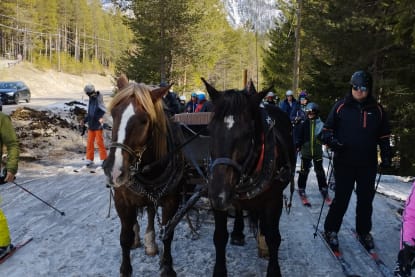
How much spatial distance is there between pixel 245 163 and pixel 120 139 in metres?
1.10

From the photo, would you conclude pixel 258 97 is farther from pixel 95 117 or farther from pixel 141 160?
pixel 95 117

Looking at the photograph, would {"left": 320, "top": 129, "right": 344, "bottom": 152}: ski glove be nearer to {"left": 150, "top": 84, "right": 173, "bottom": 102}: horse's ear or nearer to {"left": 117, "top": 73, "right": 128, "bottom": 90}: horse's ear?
{"left": 150, "top": 84, "right": 173, "bottom": 102}: horse's ear

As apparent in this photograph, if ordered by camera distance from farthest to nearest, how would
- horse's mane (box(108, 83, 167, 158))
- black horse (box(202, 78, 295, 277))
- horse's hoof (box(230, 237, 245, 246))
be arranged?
1. horse's hoof (box(230, 237, 245, 246))
2. horse's mane (box(108, 83, 167, 158))
3. black horse (box(202, 78, 295, 277))

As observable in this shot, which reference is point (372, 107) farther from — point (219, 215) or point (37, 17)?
point (37, 17)

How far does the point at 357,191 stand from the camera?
4512 mm

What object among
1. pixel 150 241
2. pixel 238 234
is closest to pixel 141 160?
pixel 150 241

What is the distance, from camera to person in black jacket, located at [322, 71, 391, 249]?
4230 millimetres

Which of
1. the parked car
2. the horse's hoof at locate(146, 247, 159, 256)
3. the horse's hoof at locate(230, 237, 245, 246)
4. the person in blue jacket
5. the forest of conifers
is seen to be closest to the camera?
the horse's hoof at locate(146, 247, 159, 256)

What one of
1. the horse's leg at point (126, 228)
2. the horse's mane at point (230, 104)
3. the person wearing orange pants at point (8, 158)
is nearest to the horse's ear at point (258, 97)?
the horse's mane at point (230, 104)

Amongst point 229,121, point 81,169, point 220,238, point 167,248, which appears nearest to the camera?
point 229,121

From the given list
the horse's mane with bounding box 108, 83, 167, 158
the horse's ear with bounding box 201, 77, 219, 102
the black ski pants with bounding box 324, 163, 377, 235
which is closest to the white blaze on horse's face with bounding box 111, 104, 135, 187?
the horse's mane with bounding box 108, 83, 167, 158

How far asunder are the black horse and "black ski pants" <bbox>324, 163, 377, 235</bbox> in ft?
3.02

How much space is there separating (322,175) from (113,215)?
424cm

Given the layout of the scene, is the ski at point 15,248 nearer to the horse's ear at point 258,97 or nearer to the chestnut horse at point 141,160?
the chestnut horse at point 141,160
